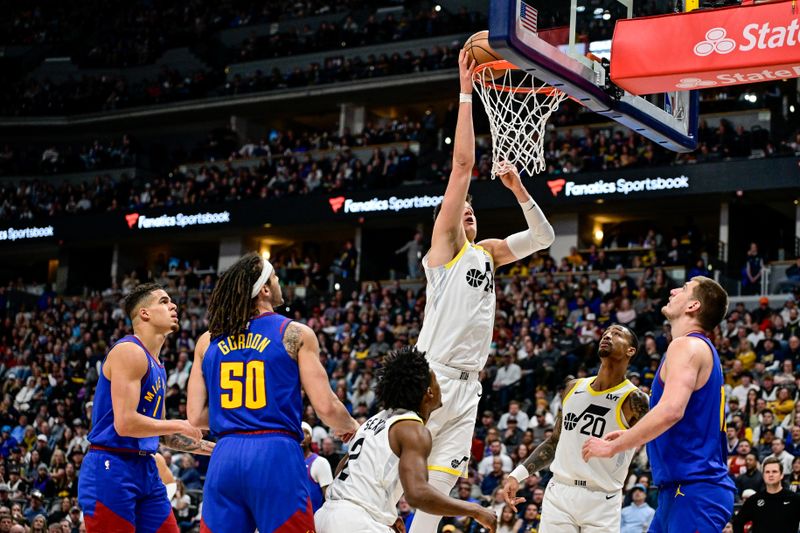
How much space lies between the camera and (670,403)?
232 inches

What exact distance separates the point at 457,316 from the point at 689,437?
1.69m

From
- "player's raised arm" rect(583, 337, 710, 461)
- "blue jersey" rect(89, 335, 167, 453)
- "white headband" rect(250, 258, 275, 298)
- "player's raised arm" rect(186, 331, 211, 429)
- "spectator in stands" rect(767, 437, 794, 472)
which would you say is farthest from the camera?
"spectator in stands" rect(767, 437, 794, 472)

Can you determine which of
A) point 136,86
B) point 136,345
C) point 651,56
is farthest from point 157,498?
point 136,86

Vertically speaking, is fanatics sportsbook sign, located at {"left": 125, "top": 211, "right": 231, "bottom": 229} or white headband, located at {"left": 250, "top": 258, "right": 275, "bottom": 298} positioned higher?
fanatics sportsbook sign, located at {"left": 125, "top": 211, "right": 231, "bottom": 229}

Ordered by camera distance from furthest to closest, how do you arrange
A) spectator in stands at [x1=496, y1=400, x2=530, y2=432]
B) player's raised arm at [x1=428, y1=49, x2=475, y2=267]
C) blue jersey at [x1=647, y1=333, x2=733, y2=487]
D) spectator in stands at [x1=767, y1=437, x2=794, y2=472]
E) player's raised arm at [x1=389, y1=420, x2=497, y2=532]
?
spectator in stands at [x1=496, y1=400, x2=530, y2=432] → spectator in stands at [x1=767, y1=437, x2=794, y2=472] → player's raised arm at [x1=428, y1=49, x2=475, y2=267] → blue jersey at [x1=647, y1=333, x2=733, y2=487] → player's raised arm at [x1=389, y1=420, x2=497, y2=532]

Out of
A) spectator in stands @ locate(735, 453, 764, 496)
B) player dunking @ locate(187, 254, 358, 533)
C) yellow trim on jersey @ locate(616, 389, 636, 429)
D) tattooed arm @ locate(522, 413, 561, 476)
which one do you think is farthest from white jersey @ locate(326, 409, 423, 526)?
spectator in stands @ locate(735, 453, 764, 496)

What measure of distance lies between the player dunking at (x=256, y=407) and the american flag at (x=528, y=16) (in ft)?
9.06

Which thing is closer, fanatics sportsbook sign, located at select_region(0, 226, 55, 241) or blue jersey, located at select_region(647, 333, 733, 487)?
blue jersey, located at select_region(647, 333, 733, 487)

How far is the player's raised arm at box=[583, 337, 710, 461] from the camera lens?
5863mm

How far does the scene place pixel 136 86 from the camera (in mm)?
39938

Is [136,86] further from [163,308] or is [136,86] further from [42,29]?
[163,308]

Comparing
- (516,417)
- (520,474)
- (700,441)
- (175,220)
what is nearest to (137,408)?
(520,474)

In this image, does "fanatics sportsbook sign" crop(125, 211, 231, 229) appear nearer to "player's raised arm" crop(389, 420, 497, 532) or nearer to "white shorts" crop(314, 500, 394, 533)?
"white shorts" crop(314, 500, 394, 533)

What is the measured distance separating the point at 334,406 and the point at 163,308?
2.37 meters
